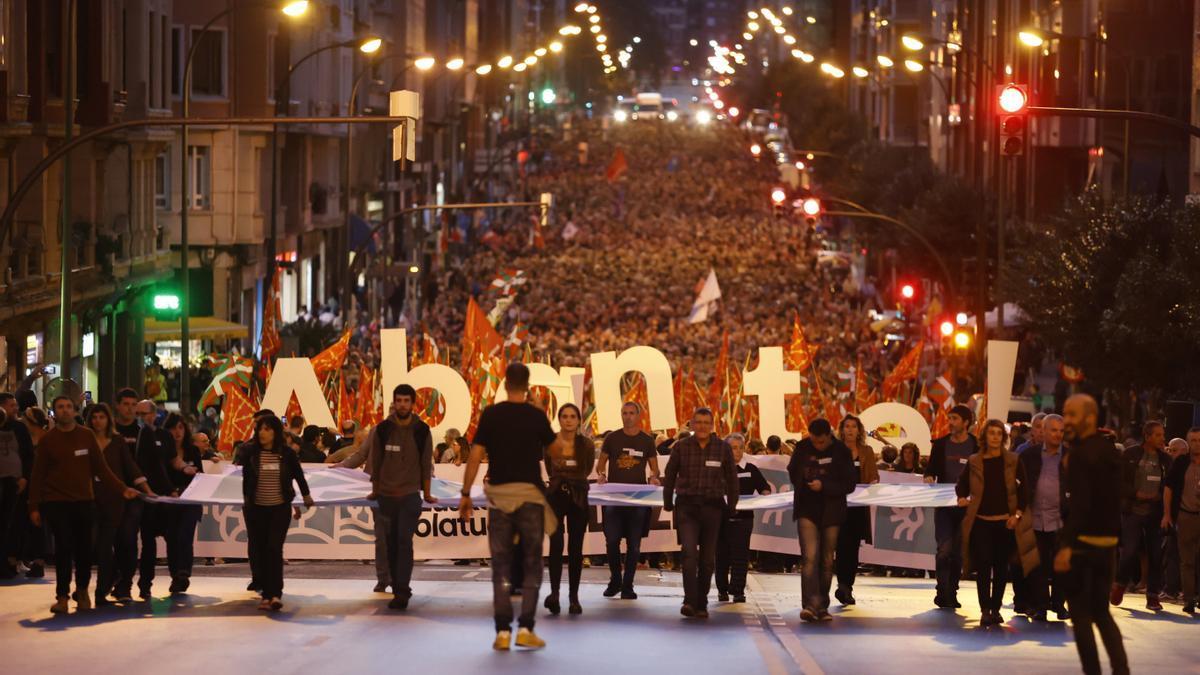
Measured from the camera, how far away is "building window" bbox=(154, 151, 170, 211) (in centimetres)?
4569

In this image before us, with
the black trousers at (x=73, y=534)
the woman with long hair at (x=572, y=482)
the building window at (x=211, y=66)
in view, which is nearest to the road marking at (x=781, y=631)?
the woman with long hair at (x=572, y=482)

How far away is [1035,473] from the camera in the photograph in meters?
16.1

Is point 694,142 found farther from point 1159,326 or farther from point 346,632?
point 346,632

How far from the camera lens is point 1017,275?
127 feet

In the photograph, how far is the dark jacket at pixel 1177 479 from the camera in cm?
1758

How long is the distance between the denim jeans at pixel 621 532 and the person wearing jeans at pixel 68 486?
3.96 metres

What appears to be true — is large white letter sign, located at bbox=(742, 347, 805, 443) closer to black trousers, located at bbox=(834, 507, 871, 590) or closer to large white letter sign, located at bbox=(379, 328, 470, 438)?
large white letter sign, located at bbox=(379, 328, 470, 438)

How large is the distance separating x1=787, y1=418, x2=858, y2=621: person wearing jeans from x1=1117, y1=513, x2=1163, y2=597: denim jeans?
3.09 m

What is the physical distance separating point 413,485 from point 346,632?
1.89 metres

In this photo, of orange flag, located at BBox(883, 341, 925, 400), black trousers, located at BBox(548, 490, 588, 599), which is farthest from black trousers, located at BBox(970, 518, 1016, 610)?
orange flag, located at BBox(883, 341, 925, 400)

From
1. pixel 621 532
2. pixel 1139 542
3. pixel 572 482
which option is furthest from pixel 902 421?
pixel 572 482

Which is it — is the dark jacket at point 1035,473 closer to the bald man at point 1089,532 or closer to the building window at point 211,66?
the bald man at point 1089,532

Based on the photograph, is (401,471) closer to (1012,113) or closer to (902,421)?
(1012,113)

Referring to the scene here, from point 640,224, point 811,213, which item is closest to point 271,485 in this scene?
point 811,213
